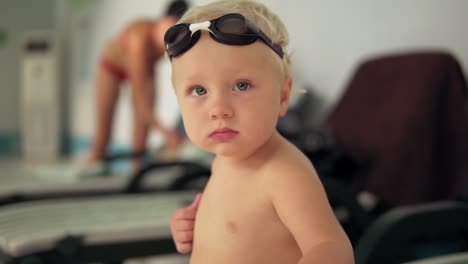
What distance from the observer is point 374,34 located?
4.31 feet

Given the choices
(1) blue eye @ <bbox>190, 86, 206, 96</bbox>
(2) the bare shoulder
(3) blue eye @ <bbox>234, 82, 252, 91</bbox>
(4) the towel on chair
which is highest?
(3) blue eye @ <bbox>234, 82, 252, 91</bbox>

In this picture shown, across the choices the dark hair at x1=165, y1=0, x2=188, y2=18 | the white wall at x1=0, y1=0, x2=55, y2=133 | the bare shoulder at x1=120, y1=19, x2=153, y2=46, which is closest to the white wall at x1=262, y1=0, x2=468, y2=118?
the dark hair at x1=165, y1=0, x2=188, y2=18

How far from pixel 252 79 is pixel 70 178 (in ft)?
4.60

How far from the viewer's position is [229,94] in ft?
1.23

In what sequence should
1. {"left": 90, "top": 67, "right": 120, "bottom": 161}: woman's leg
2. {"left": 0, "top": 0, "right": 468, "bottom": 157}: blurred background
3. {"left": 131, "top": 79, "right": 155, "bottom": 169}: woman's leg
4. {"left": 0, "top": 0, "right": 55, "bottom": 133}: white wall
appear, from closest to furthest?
{"left": 0, "top": 0, "right": 468, "bottom": 157}: blurred background → {"left": 131, "top": 79, "right": 155, "bottom": 169}: woman's leg → {"left": 90, "top": 67, "right": 120, "bottom": 161}: woman's leg → {"left": 0, "top": 0, "right": 55, "bottom": 133}: white wall

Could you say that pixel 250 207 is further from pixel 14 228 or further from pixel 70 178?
pixel 70 178

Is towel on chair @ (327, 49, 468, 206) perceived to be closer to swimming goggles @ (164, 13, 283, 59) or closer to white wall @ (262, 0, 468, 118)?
white wall @ (262, 0, 468, 118)

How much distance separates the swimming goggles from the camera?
14.8 inches

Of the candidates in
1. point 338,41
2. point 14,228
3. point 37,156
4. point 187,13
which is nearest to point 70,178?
point 14,228

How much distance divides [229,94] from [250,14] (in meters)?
0.07

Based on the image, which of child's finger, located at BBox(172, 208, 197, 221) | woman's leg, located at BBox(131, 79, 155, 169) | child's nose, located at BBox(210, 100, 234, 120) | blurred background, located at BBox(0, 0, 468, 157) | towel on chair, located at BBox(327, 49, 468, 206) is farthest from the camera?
woman's leg, located at BBox(131, 79, 155, 169)

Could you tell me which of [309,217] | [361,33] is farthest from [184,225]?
[361,33]

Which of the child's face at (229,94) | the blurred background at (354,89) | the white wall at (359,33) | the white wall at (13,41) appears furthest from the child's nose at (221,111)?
the white wall at (13,41)

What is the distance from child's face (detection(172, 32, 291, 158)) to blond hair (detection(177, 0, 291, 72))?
17 mm
